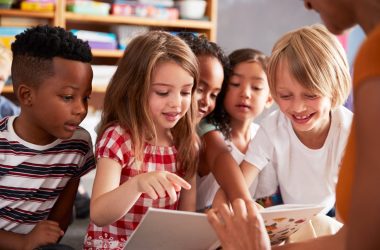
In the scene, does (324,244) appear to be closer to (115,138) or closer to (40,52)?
(115,138)

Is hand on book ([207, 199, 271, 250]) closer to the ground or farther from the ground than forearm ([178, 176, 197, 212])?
farther from the ground

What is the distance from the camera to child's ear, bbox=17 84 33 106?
151 centimetres

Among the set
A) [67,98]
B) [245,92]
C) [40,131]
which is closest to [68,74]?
[67,98]

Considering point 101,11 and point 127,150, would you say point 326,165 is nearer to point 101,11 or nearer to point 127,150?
point 127,150

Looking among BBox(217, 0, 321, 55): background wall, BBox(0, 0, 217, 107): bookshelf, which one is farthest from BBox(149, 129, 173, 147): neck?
BBox(217, 0, 321, 55): background wall

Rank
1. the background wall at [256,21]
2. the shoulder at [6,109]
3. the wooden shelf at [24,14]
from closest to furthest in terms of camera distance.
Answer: the shoulder at [6,109] → the wooden shelf at [24,14] → the background wall at [256,21]

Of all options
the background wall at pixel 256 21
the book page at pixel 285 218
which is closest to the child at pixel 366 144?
the book page at pixel 285 218

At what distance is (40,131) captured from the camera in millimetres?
1523

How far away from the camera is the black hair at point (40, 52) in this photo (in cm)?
150

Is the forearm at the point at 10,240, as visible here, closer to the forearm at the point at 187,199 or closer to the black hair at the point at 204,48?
the forearm at the point at 187,199

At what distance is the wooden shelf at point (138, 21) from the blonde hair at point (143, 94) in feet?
6.33

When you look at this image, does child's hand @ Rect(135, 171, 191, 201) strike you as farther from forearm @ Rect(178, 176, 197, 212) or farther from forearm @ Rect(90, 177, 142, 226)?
forearm @ Rect(178, 176, 197, 212)

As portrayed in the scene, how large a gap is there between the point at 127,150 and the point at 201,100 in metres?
0.35

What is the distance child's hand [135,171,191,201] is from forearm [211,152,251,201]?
407 mm
